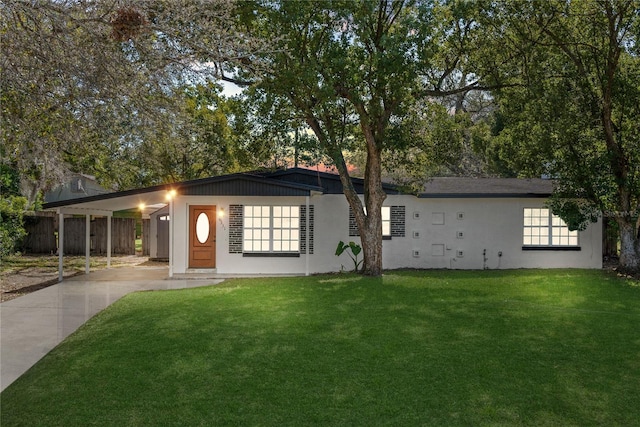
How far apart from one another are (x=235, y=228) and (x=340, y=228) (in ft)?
10.4

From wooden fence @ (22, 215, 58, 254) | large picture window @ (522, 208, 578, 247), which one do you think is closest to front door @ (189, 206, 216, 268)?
large picture window @ (522, 208, 578, 247)

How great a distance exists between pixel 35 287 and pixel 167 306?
5.51 meters

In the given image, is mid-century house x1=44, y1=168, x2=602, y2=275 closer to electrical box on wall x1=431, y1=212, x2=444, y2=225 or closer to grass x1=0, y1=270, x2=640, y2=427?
electrical box on wall x1=431, y1=212, x2=444, y2=225

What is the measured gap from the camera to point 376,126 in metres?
13.8

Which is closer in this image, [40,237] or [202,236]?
[202,236]

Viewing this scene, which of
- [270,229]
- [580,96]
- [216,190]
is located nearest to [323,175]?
[270,229]

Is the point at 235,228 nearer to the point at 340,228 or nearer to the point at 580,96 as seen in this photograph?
the point at 340,228

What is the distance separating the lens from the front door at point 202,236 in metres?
15.6

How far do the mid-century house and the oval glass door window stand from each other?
1.2 inches

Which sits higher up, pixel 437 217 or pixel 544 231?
pixel 437 217

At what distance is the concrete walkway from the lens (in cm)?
723

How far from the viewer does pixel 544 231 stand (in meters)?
16.4

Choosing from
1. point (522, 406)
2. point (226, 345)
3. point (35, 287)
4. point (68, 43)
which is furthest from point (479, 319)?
point (35, 287)

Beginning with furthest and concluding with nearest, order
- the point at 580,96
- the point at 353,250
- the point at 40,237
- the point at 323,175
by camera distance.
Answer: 1. the point at 40,237
2. the point at 323,175
3. the point at 353,250
4. the point at 580,96
